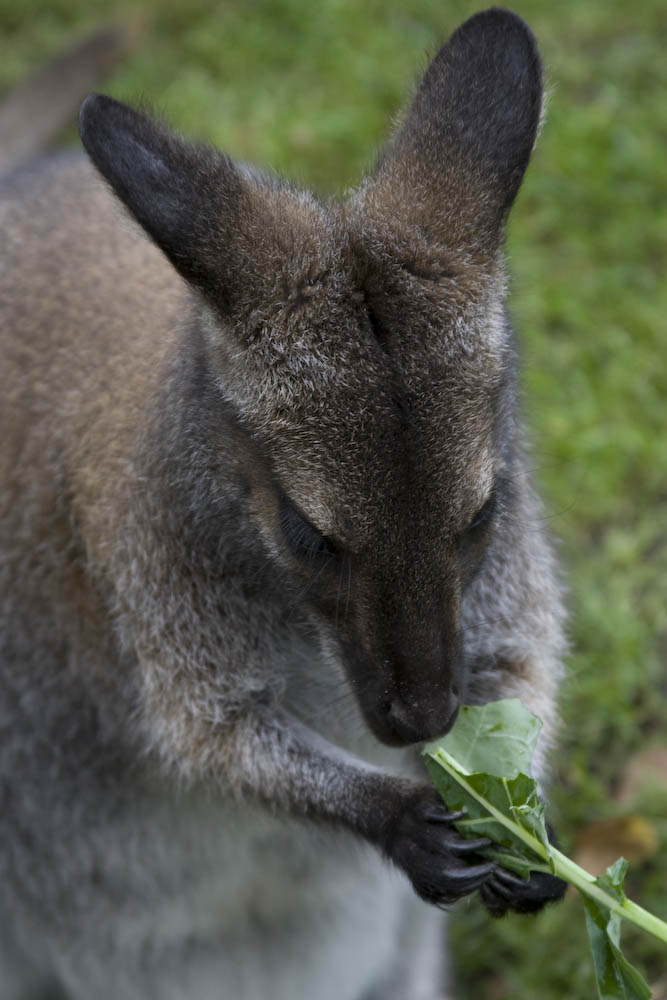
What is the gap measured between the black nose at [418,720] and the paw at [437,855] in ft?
0.66

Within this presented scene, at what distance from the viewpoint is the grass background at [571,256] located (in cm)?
412

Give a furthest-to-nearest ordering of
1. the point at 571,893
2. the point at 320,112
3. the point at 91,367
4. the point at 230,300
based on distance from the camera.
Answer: the point at 320,112 < the point at 571,893 < the point at 91,367 < the point at 230,300

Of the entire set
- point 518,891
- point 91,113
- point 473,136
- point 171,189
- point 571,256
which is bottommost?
point 571,256

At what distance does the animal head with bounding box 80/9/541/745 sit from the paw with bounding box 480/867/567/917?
1.27 feet

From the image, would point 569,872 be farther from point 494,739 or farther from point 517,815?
point 494,739

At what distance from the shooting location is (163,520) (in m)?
3.07

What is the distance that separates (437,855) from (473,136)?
1.38m

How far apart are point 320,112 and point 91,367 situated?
3297 millimetres

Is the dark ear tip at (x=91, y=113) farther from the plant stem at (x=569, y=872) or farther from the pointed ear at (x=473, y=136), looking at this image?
the plant stem at (x=569, y=872)

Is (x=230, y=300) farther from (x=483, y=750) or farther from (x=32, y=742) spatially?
(x=32, y=742)

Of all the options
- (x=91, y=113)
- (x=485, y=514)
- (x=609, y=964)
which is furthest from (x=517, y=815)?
(x=91, y=113)

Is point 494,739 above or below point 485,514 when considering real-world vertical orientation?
below

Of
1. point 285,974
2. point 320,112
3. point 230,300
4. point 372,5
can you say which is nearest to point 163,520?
point 230,300

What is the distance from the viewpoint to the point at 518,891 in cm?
277
